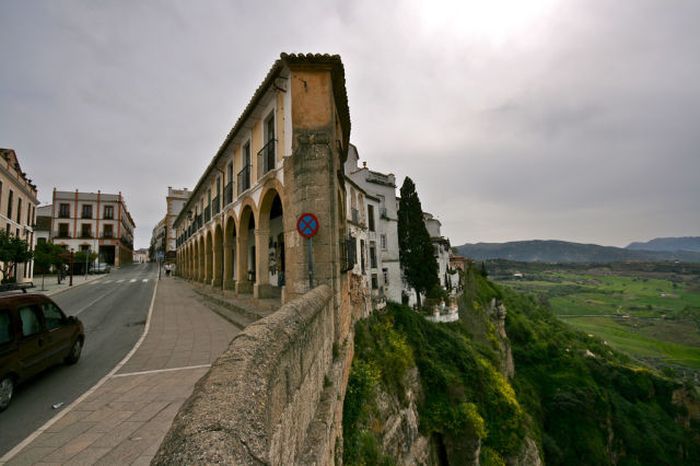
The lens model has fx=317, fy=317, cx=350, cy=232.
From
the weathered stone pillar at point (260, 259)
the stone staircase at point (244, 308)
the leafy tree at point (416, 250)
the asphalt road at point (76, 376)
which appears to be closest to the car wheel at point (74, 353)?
the asphalt road at point (76, 376)

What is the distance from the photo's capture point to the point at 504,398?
1689 cm

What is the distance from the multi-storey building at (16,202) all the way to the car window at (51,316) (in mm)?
20521

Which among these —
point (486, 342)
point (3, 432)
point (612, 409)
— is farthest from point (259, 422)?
point (612, 409)

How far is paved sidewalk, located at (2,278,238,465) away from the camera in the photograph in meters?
3.23

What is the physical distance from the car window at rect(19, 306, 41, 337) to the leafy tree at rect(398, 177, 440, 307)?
23300 mm

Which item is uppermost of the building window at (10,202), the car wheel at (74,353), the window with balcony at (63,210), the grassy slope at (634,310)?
the window with balcony at (63,210)

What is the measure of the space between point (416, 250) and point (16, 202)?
3046 centimetres

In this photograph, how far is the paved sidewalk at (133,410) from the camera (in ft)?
10.6

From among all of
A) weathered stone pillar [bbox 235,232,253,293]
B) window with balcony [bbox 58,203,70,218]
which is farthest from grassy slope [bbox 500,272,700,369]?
window with balcony [bbox 58,203,70,218]

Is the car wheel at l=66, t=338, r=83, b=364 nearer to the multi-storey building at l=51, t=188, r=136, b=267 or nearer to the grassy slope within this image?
the multi-storey building at l=51, t=188, r=136, b=267

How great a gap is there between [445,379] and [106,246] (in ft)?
175

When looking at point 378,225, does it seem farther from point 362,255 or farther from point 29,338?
point 29,338

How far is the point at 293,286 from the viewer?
7.41 meters

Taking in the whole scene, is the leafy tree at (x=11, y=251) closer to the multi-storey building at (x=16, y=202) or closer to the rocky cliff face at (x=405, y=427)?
the multi-storey building at (x=16, y=202)
